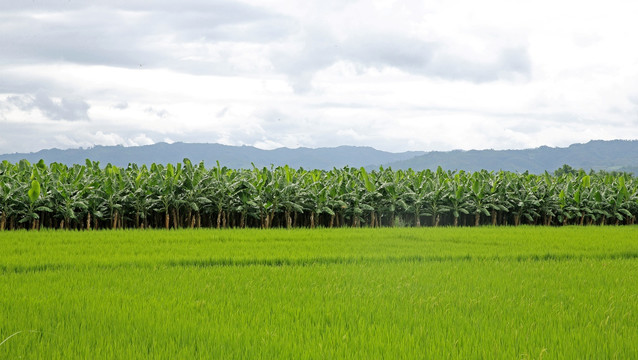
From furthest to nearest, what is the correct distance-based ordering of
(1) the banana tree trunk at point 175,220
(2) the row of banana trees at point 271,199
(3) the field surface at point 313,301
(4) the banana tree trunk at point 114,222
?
(1) the banana tree trunk at point 175,220, (4) the banana tree trunk at point 114,222, (2) the row of banana trees at point 271,199, (3) the field surface at point 313,301

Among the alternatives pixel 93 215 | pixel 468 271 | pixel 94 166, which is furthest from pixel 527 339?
pixel 94 166

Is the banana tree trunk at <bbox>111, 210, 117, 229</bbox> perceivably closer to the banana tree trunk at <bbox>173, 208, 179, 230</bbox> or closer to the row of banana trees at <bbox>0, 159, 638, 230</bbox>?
the row of banana trees at <bbox>0, 159, 638, 230</bbox>

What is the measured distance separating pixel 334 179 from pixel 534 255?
8.96 m

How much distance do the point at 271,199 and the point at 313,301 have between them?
11.9m

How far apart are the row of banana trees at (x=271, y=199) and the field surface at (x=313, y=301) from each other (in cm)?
474

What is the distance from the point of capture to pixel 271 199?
19047 mm

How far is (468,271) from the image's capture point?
969 cm

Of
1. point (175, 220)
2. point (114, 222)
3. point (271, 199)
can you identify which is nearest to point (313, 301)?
point (271, 199)

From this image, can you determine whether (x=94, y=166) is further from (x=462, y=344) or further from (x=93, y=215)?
(x=462, y=344)

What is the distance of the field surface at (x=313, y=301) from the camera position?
5.44 meters

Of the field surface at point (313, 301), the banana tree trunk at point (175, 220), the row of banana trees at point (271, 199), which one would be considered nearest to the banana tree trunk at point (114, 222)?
the row of banana trees at point (271, 199)

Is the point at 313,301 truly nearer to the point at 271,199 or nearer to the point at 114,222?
the point at 271,199

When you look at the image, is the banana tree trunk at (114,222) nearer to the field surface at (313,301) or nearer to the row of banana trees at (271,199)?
the row of banana trees at (271,199)

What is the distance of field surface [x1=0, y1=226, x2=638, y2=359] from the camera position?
544cm
